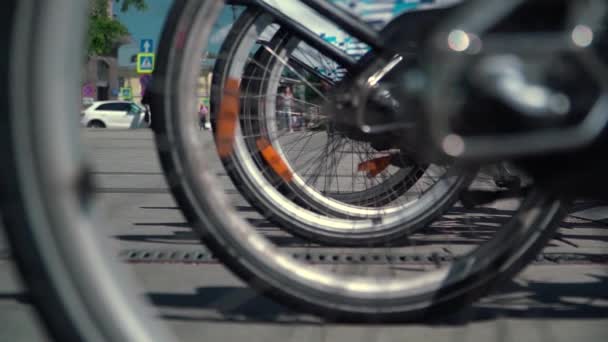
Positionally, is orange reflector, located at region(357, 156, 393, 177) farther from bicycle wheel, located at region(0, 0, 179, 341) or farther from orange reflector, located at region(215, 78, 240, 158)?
bicycle wheel, located at region(0, 0, 179, 341)

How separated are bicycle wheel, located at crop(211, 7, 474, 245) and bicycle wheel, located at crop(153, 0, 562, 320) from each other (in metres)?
0.64

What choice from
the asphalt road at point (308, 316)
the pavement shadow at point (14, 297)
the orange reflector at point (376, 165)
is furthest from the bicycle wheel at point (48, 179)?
the orange reflector at point (376, 165)

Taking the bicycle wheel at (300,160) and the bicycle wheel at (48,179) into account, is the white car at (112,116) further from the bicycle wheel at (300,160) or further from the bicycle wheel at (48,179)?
the bicycle wheel at (48,179)

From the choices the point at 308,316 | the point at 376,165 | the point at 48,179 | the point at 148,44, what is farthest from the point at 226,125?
the point at 376,165

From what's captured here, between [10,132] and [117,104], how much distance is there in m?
24.1

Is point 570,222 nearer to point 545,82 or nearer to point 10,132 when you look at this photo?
point 545,82

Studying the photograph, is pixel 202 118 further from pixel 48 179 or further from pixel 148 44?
pixel 48 179

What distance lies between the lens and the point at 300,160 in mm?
2957

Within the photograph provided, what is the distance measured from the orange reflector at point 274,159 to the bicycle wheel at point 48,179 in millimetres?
1629

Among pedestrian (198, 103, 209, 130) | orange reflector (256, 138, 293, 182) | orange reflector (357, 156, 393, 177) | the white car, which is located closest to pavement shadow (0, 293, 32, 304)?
pedestrian (198, 103, 209, 130)

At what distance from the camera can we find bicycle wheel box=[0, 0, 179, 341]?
96 cm

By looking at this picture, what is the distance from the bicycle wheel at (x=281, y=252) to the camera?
4.63 feet

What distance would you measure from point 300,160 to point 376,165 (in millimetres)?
350

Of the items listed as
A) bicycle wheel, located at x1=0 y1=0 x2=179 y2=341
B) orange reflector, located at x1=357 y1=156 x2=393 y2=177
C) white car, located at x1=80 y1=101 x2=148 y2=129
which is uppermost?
bicycle wheel, located at x1=0 y1=0 x2=179 y2=341
